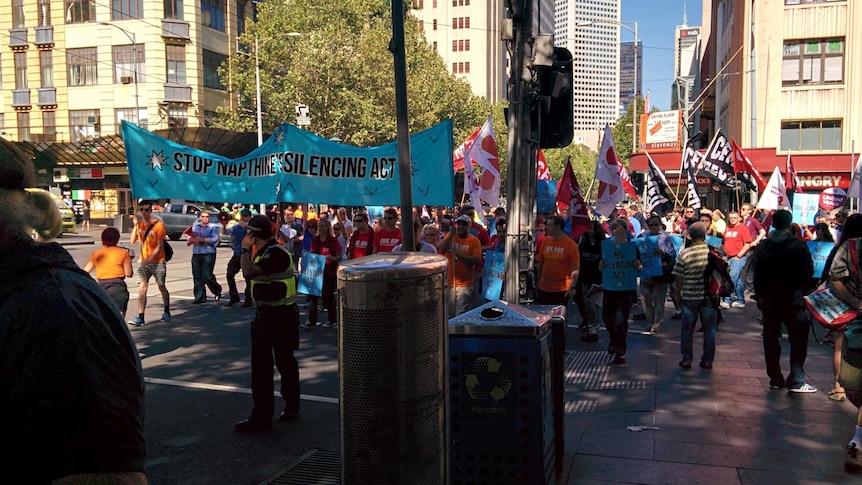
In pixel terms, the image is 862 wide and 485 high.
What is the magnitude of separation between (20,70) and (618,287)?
4577cm

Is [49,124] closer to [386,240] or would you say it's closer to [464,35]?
[386,240]

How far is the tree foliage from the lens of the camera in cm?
3581

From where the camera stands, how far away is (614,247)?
9203 millimetres

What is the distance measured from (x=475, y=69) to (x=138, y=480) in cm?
10677

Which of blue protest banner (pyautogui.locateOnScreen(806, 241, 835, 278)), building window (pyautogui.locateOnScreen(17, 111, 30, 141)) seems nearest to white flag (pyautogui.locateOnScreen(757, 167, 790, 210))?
blue protest banner (pyautogui.locateOnScreen(806, 241, 835, 278))

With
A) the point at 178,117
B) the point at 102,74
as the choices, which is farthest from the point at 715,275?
the point at 102,74

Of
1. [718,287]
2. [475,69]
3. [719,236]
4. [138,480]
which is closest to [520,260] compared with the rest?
[718,287]

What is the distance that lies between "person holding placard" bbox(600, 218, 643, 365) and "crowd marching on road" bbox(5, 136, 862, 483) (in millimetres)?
17

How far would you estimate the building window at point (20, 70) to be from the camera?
44.0 m

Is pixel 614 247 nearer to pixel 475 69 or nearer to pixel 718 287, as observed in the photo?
pixel 718 287

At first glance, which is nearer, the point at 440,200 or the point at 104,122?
the point at 440,200

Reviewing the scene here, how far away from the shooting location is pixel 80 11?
138 feet

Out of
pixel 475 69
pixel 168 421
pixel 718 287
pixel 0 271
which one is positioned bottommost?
pixel 168 421

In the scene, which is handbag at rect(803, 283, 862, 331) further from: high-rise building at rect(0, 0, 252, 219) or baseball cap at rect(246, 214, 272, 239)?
high-rise building at rect(0, 0, 252, 219)
